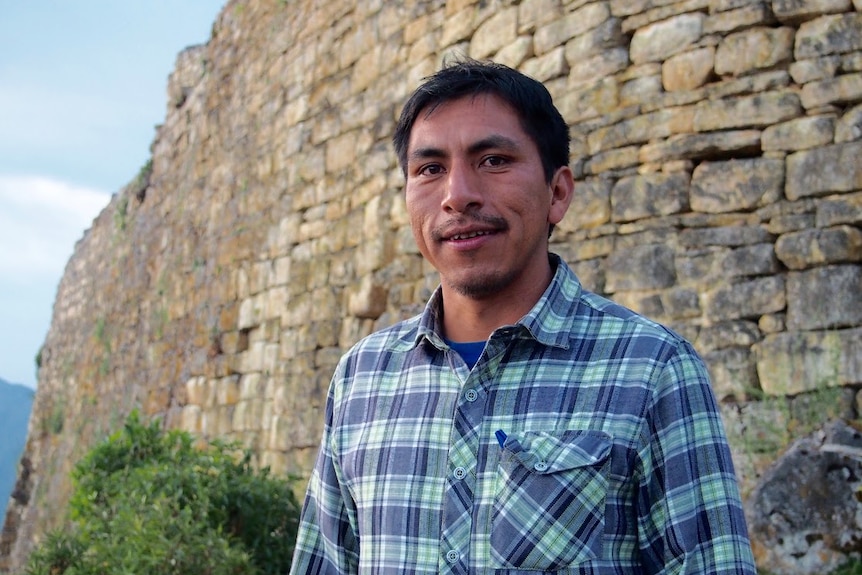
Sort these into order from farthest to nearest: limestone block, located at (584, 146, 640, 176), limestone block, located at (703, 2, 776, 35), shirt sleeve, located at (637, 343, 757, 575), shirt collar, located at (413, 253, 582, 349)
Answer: limestone block, located at (584, 146, 640, 176) → limestone block, located at (703, 2, 776, 35) → shirt collar, located at (413, 253, 582, 349) → shirt sleeve, located at (637, 343, 757, 575)

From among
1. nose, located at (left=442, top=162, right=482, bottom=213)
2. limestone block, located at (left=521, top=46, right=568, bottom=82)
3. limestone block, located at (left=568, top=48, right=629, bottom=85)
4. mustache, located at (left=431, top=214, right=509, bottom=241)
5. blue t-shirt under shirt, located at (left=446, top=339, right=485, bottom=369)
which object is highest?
limestone block, located at (left=521, top=46, right=568, bottom=82)

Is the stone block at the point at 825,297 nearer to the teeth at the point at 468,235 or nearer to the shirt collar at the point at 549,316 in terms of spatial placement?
the shirt collar at the point at 549,316

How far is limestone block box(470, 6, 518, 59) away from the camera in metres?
4.59

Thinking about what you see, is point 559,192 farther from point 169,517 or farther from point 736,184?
point 169,517

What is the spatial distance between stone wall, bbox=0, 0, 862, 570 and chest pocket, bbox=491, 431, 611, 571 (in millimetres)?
2288

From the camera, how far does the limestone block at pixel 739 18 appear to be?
3742mm

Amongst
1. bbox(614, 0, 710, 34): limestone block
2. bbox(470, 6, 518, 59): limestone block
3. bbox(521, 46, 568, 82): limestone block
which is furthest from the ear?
bbox(470, 6, 518, 59): limestone block

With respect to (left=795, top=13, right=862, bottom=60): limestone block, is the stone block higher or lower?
lower

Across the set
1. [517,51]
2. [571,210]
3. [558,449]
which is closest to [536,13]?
[517,51]

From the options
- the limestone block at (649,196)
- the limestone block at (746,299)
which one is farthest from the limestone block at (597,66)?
the limestone block at (746,299)

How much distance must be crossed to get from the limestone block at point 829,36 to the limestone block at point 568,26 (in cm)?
83

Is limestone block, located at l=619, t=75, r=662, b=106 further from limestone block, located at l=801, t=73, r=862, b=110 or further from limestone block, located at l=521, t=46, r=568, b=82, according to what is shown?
limestone block, located at l=801, t=73, r=862, b=110

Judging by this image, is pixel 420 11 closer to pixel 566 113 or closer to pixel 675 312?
pixel 566 113

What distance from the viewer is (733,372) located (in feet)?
11.8
